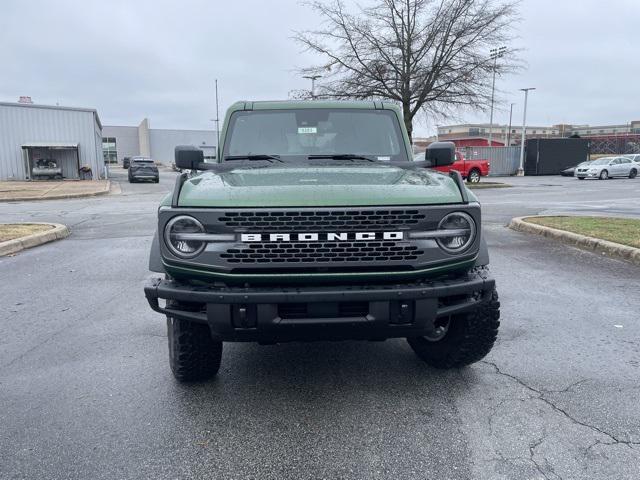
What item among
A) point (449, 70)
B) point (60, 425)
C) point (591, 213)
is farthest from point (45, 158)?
point (60, 425)

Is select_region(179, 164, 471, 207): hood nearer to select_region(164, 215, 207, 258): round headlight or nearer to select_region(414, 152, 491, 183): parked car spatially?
select_region(164, 215, 207, 258): round headlight

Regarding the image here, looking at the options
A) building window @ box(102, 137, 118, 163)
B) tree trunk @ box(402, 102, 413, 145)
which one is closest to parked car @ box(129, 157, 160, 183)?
tree trunk @ box(402, 102, 413, 145)

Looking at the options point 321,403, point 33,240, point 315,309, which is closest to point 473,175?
point 33,240

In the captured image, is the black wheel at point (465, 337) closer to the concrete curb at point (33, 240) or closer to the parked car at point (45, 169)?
the concrete curb at point (33, 240)

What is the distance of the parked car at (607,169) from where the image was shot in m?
33.3

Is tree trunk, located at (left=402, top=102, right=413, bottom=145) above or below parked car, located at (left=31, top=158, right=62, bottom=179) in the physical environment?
above

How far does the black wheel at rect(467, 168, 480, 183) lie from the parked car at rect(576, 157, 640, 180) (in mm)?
8997

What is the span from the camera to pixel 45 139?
34.6 metres

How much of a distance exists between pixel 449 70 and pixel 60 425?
20.4 m

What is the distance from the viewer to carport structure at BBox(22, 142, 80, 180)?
112ft

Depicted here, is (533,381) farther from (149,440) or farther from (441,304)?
(149,440)

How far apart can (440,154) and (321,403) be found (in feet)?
7.03

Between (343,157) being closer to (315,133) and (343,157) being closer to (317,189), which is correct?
(315,133)

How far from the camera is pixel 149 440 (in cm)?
289
